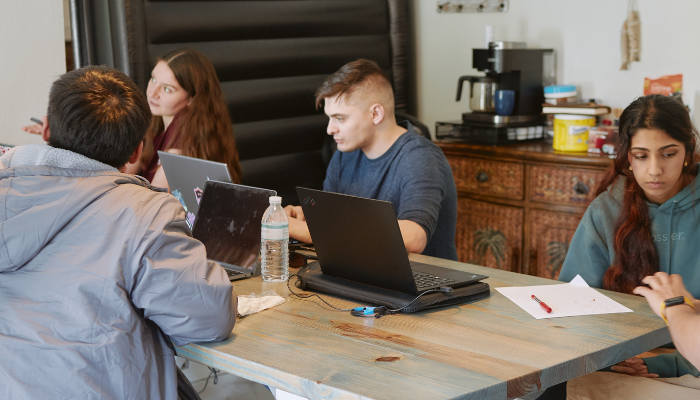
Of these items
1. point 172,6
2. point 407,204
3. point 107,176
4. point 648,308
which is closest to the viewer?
point 107,176

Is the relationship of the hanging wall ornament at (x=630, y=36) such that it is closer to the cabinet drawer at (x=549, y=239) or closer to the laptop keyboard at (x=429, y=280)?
the cabinet drawer at (x=549, y=239)

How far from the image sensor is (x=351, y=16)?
3.80 meters

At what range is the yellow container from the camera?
3.25 m

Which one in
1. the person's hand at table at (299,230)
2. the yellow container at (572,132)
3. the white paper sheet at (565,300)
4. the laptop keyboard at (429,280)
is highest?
the yellow container at (572,132)

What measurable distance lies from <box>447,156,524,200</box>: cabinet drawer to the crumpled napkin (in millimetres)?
1933

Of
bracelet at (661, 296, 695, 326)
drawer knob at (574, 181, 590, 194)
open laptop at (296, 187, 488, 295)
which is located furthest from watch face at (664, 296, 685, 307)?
drawer knob at (574, 181, 590, 194)

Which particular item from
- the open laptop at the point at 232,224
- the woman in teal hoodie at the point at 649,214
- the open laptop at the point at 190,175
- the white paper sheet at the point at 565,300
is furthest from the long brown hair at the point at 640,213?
the open laptop at the point at 190,175

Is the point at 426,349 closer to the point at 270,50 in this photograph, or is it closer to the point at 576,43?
the point at 270,50

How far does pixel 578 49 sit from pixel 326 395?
9.68ft

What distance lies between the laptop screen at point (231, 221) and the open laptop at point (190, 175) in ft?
0.13

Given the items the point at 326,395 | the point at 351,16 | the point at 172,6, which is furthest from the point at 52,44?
the point at 326,395

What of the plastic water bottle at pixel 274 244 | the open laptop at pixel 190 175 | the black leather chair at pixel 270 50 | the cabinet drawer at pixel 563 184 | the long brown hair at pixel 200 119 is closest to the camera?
the plastic water bottle at pixel 274 244

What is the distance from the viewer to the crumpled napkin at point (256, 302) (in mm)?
1563

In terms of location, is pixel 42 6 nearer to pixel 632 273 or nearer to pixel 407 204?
pixel 407 204
